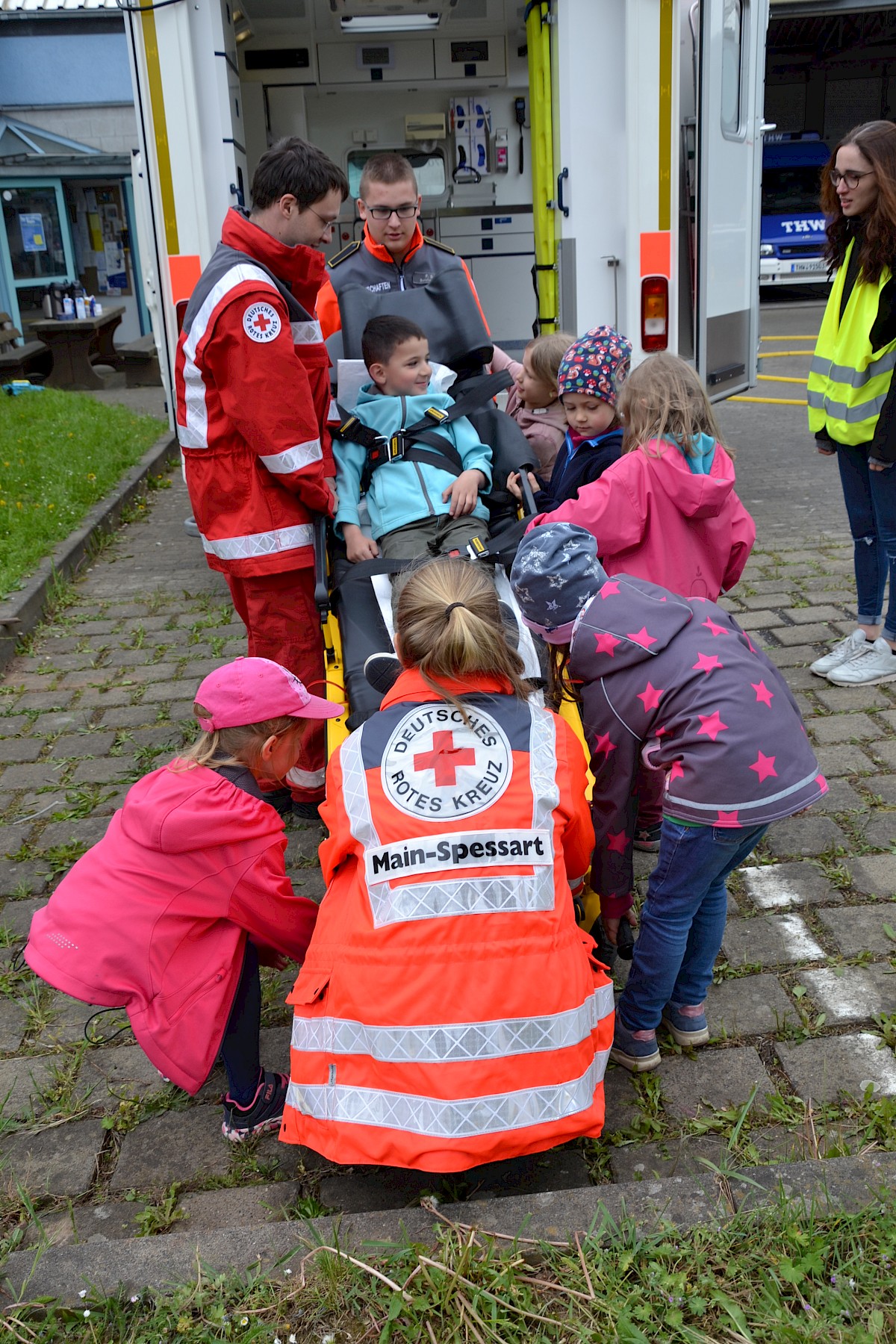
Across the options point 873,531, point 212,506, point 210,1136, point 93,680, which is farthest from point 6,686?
point 873,531

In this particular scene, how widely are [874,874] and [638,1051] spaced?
1.10m

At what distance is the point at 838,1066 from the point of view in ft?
8.41

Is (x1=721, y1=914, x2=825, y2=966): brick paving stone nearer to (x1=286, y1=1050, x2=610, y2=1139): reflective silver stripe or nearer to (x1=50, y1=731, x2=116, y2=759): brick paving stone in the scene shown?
(x1=286, y1=1050, x2=610, y2=1139): reflective silver stripe

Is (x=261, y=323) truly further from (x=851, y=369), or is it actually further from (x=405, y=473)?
(x=851, y=369)

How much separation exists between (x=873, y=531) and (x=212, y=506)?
2636 millimetres

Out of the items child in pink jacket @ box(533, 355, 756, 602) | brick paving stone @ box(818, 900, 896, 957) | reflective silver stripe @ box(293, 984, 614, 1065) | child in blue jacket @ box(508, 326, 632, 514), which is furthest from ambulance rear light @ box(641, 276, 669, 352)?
reflective silver stripe @ box(293, 984, 614, 1065)

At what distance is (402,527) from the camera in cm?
390

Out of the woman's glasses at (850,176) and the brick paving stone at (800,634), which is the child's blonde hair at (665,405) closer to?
the woman's glasses at (850,176)

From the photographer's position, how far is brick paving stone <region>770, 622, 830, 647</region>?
4965 millimetres

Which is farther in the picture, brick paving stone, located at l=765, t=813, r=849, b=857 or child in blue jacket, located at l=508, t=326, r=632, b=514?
brick paving stone, located at l=765, t=813, r=849, b=857

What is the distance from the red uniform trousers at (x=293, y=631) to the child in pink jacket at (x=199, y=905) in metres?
1.27

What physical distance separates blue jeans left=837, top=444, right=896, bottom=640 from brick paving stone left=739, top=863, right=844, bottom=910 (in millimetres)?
1635

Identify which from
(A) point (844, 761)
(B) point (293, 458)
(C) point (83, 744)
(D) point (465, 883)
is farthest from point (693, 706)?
(C) point (83, 744)

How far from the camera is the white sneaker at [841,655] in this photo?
4613 mm
